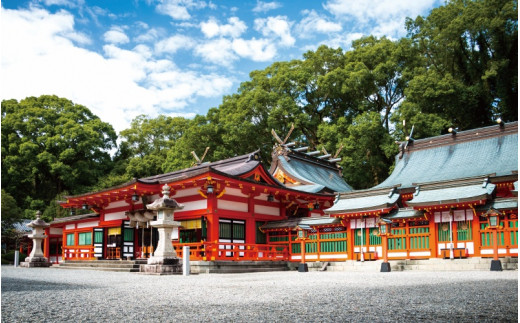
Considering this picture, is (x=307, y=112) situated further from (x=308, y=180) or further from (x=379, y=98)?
(x=308, y=180)

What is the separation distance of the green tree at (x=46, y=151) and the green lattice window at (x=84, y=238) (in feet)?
42.2

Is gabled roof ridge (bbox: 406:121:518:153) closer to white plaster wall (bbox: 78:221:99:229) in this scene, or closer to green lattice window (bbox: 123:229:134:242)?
green lattice window (bbox: 123:229:134:242)

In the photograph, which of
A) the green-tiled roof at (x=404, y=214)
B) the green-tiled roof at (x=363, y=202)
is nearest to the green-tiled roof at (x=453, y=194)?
the green-tiled roof at (x=404, y=214)

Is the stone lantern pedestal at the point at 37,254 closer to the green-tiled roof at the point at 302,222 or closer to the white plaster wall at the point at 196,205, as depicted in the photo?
the white plaster wall at the point at 196,205

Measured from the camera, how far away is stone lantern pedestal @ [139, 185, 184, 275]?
15559mm

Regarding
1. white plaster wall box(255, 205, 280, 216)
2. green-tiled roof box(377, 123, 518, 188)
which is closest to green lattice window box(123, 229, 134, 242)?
white plaster wall box(255, 205, 280, 216)

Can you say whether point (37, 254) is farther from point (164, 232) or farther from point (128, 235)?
point (164, 232)

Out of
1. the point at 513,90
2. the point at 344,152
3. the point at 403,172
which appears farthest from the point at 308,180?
the point at 513,90

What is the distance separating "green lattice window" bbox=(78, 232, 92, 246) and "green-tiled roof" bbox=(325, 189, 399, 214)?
13421 mm

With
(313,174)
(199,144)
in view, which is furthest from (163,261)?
(199,144)

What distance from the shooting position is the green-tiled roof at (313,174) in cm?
2773

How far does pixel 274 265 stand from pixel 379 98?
21197 mm

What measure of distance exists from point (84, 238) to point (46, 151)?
15878mm

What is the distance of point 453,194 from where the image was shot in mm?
17547
